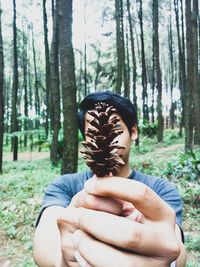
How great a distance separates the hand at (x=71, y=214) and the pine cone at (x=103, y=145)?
2.7 inches

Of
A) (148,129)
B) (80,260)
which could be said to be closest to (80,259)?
(80,260)

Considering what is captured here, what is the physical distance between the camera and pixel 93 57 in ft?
110

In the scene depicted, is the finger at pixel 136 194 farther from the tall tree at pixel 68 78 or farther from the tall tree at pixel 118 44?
the tall tree at pixel 118 44

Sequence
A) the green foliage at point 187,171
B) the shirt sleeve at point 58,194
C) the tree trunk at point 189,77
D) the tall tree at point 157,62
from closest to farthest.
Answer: the shirt sleeve at point 58,194
the green foliage at point 187,171
the tree trunk at point 189,77
the tall tree at point 157,62

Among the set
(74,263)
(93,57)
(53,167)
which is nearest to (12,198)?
(53,167)

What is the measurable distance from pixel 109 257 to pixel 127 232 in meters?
0.06

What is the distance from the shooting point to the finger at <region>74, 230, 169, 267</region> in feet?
2.37

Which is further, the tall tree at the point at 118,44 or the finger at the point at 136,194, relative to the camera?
the tall tree at the point at 118,44

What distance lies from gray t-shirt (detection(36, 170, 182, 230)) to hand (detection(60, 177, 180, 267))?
0.73 metres

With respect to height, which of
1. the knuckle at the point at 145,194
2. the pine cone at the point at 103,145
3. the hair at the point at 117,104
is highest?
the hair at the point at 117,104

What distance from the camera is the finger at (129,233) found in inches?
28.1

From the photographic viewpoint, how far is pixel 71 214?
2.62 ft

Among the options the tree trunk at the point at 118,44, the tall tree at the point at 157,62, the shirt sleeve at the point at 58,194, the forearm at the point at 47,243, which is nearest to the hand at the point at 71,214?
the forearm at the point at 47,243

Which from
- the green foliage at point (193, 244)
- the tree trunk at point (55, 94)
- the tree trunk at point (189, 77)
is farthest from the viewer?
the tree trunk at point (55, 94)
